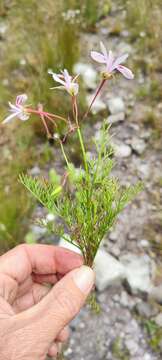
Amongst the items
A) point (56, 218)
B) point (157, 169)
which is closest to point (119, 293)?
point (56, 218)

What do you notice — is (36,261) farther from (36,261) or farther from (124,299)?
(124,299)

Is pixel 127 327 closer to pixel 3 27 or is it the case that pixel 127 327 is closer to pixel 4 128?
pixel 4 128

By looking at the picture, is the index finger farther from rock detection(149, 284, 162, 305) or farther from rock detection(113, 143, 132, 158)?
rock detection(113, 143, 132, 158)

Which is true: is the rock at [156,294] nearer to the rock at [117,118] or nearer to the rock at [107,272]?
the rock at [107,272]

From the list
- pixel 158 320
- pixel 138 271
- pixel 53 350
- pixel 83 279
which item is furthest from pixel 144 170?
pixel 83 279

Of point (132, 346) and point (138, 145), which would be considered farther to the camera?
point (138, 145)

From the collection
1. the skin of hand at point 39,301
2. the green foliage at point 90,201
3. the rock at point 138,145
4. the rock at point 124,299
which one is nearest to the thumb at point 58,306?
the skin of hand at point 39,301
